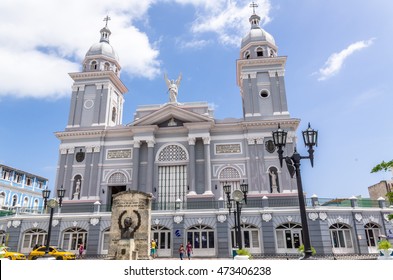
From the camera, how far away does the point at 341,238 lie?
2480 cm

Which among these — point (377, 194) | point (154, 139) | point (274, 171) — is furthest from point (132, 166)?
point (377, 194)

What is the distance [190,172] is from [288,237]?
12.1 meters

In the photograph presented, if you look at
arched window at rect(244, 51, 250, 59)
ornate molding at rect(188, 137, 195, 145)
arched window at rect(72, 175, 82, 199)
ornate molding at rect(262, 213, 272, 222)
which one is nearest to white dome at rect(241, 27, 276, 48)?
arched window at rect(244, 51, 250, 59)

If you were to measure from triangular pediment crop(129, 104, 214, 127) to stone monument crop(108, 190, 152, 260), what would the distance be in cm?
1640

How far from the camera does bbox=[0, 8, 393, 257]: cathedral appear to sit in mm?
24906

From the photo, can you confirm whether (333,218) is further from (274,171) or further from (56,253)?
(56,253)

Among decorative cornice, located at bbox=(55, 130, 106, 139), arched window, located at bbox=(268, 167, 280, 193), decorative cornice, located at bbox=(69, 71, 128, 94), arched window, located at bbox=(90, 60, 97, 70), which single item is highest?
arched window, located at bbox=(90, 60, 97, 70)

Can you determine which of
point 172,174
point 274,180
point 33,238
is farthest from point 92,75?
point 274,180

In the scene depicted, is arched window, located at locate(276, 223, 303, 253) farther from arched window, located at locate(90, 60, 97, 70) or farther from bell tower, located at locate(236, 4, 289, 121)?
arched window, located at locate(90, 60, 97, 70)

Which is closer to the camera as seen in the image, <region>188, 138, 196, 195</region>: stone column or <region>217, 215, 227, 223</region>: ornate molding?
<region>217, 215, 227, 223</region>: ornate molding

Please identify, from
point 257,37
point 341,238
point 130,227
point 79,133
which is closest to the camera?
point 130,227

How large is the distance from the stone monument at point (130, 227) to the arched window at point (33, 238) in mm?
12297

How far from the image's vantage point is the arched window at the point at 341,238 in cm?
2445

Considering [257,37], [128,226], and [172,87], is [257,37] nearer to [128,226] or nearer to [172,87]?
[172,87]
